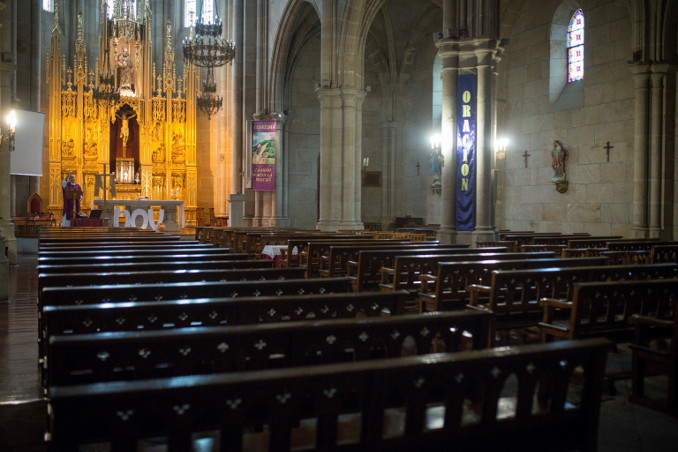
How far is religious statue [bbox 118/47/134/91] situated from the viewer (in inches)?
1021

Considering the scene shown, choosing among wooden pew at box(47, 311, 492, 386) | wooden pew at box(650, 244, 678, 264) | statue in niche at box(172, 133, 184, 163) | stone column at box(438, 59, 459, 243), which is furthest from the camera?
statue in niche at box(172, 133, 184, 163)

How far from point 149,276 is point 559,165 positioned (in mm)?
14380

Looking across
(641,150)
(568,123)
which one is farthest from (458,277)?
(568,123)

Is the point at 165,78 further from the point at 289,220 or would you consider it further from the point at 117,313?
the point at 117,313

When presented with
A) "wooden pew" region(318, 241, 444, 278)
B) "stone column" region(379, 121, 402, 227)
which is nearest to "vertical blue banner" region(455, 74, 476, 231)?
"wooden pew" region(318, 241, 444, 278)

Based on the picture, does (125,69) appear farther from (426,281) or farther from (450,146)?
(426,281)

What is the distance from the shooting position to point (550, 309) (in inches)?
183

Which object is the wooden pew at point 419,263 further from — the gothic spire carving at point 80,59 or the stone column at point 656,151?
the gothic spire carving at point 80,59

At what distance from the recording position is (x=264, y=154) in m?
21.1

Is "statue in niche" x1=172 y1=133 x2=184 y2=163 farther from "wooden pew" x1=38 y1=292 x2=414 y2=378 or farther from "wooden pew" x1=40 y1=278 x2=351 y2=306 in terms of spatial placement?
"wooden pew" x1=38 y1=292 x2=414 y2=378

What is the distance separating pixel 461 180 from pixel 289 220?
1277cm

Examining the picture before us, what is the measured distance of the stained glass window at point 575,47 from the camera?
55.3 ft

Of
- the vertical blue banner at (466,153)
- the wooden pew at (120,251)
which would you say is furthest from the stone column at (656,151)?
the wooden pew at (120,251)

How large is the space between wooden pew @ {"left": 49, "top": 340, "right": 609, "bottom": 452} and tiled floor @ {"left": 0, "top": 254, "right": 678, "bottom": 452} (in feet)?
0.84
